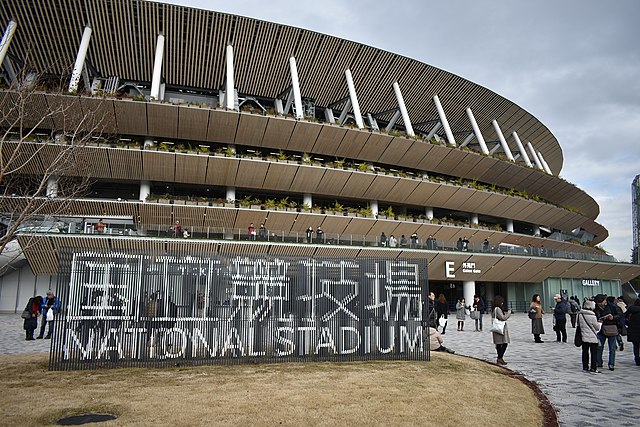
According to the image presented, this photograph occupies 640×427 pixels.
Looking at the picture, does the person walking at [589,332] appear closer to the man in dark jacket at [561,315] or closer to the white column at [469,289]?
the man in dark jacket at [561,315]

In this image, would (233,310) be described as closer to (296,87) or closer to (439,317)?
(439,317)

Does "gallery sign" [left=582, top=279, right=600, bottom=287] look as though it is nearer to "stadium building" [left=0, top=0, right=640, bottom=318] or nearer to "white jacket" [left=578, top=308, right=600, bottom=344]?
"stadium building" [left=0, top=0, right=640, bottom=318]

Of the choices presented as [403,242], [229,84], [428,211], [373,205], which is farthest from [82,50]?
[428,211]

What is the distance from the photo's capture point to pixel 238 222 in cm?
3638

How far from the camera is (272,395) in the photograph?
346 inches

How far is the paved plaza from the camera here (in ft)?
27.5

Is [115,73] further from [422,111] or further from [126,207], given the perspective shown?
[422,111]

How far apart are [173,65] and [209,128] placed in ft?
26.1

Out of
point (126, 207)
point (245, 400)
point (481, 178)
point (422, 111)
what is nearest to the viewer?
point (245, 400)

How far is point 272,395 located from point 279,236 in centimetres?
2433

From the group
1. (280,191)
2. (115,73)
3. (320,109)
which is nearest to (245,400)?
(280,191)

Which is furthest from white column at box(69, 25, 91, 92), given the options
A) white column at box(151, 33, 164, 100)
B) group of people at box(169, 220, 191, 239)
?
group of people at box(169, 220, 191, 239)

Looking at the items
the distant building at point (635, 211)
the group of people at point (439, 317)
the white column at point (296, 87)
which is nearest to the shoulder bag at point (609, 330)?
the group of people at point (439, 317)

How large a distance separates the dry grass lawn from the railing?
18.7 metres
